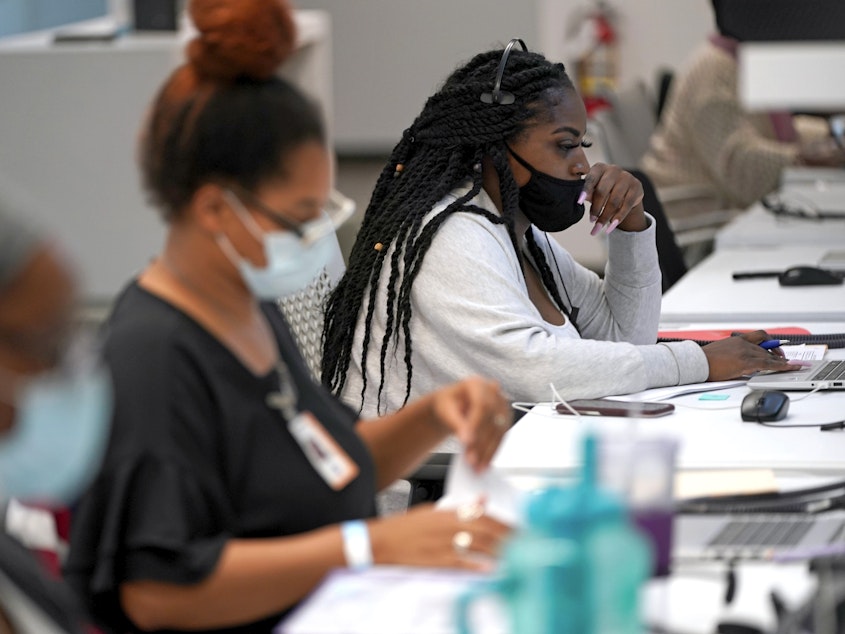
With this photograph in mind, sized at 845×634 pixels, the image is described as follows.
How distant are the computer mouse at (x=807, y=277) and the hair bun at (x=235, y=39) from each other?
6.88ft

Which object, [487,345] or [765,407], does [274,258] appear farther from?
[765,407]

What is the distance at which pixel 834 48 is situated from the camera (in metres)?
1.29

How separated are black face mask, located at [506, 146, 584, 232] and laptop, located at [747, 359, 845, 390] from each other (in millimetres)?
432

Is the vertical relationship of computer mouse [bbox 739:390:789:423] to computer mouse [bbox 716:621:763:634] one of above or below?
below

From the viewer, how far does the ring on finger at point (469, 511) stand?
1279 millimetres

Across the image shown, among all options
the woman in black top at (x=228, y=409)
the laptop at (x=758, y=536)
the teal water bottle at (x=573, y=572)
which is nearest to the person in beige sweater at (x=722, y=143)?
the laptop at (x=758, y=536)

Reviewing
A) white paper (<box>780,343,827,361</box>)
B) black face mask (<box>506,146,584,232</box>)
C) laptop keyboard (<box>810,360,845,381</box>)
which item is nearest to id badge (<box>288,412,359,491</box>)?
black face mask (<box>506,146,584,232</box>)

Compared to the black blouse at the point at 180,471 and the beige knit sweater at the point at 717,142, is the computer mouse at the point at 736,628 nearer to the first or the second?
the black blouse at the point at 180,471

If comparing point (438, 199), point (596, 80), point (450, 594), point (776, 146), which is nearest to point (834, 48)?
point (450, 594)

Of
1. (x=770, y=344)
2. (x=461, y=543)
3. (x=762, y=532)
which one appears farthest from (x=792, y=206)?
(x=461, y=543)

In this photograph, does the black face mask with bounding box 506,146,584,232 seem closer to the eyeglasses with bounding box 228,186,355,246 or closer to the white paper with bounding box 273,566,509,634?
the eyeglasses with bounding box 228,186,355,246

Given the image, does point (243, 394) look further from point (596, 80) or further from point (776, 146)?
point (596, 80)

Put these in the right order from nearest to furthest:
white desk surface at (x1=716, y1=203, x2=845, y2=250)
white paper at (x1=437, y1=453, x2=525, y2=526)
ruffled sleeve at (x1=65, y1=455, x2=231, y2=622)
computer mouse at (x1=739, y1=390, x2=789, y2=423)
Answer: ruffled sleeve at (x1=65, y1=455, x2=231, y2=622)
white paper at (x1=437, y1=453, x2=525, y2=526)
computer mouse at (x1=739, y1=390, x2=789, y2=423)
white desk surface at (x1=716, y1=203, x2=845, y2=250)

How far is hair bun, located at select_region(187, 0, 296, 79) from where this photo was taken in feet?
4.42
